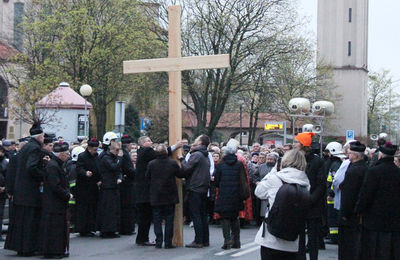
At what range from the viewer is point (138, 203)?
13930mm

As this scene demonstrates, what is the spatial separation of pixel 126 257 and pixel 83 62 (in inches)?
1198

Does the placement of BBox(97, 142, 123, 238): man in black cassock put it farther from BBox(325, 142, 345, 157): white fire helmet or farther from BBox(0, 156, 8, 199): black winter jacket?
BBox(325, 142, 345, 157): white fire helmet

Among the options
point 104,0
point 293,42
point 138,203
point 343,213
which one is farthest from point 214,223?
point 104,0

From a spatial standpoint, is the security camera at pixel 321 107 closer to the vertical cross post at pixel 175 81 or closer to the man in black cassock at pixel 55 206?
the vertical cross post at pixel 175 81

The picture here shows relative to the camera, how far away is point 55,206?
1200 centimetres

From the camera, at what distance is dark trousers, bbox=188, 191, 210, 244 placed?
43.5 feet

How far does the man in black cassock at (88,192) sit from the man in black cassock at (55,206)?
9.46 feet

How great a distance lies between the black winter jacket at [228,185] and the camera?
12812 millimetres

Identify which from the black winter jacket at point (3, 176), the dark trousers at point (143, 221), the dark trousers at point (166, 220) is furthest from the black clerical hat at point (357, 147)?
the black winter jacket at point (3, 176)

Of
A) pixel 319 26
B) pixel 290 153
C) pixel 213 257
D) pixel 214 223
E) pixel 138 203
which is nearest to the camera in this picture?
pixel 290 153

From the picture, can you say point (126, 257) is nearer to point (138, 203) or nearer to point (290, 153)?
point (138, 203)

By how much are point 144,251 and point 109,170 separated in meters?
2.52

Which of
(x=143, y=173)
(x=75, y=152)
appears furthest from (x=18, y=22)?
(x=143, y=173)

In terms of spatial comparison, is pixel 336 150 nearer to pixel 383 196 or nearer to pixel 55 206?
pixel 383 196
